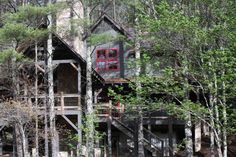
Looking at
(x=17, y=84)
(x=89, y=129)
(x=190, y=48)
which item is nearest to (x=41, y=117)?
(x=17, y=84)

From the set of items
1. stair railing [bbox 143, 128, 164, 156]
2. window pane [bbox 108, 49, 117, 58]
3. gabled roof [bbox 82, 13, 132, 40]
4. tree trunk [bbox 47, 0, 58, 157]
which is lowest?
stair railing [bbox 143, 128, 164, 156]

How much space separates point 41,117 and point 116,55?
7.50 m

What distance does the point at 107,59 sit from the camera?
29.9 meters

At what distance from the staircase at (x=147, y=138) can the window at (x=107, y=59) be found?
15.6 feet

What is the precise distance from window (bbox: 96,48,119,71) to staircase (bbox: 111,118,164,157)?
475 centimetres

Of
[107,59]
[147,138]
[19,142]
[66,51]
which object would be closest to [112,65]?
[107,59]

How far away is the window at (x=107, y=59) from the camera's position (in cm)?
2977

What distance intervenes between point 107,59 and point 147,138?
614cm

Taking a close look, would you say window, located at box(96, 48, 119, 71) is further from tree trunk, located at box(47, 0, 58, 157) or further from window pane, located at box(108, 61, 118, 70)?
tree trunk, located at box(47, 0, 58, 157)

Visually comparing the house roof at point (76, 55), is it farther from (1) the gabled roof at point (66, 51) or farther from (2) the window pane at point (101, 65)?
(2) the window pane at point (101, 65)

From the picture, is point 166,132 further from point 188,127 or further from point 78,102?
point 188,127

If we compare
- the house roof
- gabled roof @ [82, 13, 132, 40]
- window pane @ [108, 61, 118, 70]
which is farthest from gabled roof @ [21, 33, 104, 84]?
gabled roof @ [82, 13, 132, 40]

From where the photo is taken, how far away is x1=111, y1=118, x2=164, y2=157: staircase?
25.2 meters

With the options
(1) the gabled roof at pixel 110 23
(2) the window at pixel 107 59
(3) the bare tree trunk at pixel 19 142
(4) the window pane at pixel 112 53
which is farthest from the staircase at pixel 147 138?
(1) the gabled roof at pixel 110 23
